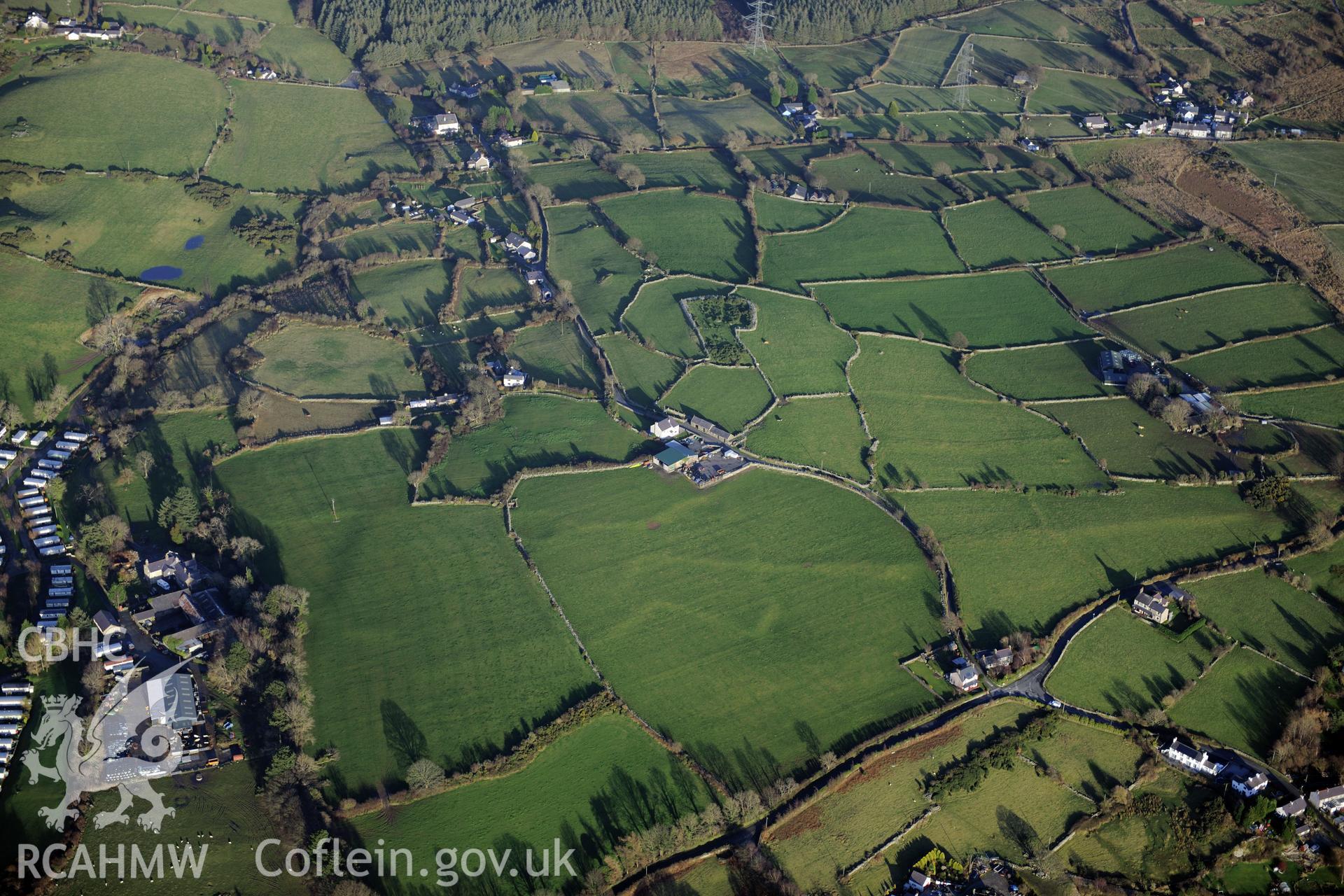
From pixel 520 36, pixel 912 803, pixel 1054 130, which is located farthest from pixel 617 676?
pixel 520 36

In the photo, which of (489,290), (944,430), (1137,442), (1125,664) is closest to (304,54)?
(489,290)

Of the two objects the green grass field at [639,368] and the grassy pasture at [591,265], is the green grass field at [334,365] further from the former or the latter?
the grassy pasture at [591,265]

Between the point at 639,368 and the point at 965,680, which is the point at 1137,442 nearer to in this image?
the point at 965,680

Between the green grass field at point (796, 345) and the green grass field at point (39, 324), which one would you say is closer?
the green grass field at point (39, 324)

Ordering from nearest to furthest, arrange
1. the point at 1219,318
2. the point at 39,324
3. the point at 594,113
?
the point at 39,324
the point at 1219,318
the point at 594,113

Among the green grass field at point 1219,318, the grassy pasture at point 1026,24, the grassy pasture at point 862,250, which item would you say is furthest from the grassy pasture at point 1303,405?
the grassy pasture at point 1026,24

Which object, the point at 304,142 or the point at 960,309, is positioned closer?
the point at 960,309
